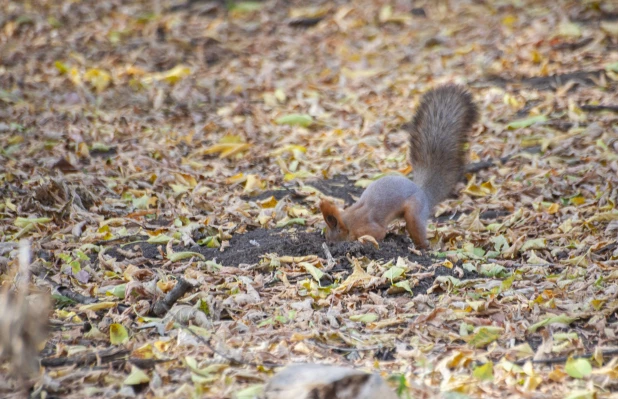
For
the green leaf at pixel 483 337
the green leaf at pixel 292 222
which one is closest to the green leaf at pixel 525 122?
the green leaf at pixel 292 222

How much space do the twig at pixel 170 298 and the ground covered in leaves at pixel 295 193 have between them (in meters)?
0.01

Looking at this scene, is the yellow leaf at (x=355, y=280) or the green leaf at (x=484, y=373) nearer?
→ the green leaf at (x=484, y=373)

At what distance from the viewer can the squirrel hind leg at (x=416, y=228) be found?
17.7ft

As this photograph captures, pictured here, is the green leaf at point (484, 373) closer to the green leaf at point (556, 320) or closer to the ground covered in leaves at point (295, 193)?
the ground covered in leaves at point (295, 193)

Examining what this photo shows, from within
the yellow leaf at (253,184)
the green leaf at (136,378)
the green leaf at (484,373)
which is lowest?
the yellow leaf at (253,184)

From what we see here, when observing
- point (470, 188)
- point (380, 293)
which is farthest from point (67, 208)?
point (470, 188)

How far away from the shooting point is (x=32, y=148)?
7.09m

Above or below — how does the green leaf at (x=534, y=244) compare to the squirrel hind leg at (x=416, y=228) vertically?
below

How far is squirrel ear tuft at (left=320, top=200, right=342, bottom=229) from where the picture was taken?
512 centimetres

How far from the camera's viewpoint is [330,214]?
520cm

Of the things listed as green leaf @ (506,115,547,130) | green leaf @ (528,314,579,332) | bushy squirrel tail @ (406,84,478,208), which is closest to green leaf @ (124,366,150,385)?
green leaf @ (528,314,579,332)

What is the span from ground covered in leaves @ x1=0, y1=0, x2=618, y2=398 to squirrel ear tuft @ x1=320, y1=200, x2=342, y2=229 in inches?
7.8

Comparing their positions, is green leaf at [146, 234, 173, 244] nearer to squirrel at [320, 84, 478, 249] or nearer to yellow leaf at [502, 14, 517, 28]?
squirrel at [320, 84, 478, 249]

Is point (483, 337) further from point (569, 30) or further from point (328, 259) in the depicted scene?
point (569, 30)
